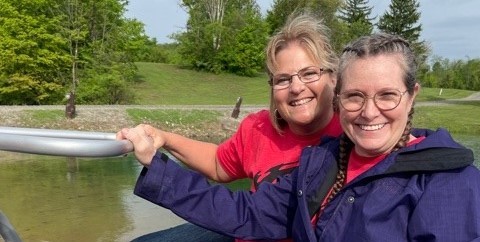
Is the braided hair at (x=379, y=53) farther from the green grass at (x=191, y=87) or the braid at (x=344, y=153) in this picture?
the green grass at (x=191, y=87)

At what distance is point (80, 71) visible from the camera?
82.4ft

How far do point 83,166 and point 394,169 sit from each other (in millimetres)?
11278

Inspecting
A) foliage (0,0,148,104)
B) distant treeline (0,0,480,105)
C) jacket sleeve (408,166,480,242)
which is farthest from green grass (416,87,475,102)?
jacket sleeve (408,166,480,242)

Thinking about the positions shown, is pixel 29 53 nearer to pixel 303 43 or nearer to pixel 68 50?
pixel 68 50

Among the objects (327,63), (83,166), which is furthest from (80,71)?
(327,63)

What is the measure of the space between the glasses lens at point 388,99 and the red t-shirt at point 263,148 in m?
0.50

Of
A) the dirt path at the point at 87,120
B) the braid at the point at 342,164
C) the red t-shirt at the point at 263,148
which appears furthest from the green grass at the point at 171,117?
the braid at the point at 342,164

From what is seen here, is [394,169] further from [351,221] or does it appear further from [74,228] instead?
[74,228]

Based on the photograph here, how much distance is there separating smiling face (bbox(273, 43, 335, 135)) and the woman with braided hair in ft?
0.79

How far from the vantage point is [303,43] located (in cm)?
190

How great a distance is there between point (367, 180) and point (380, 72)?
25 centimetres

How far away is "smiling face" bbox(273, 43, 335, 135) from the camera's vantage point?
1.89 metres

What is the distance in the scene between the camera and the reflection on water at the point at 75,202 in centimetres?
714

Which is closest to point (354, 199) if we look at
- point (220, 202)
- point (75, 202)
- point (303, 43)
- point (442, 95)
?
point (220, 202)
